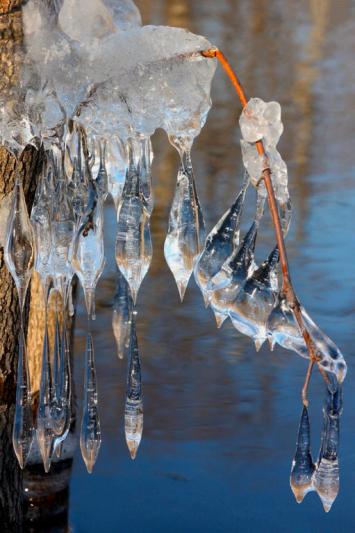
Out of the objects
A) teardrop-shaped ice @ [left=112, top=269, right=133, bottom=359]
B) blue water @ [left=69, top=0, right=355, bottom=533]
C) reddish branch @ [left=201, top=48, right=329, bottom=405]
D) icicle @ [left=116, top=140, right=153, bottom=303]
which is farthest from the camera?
blue water @ [left=69, top=0, right=355, bottom=533]

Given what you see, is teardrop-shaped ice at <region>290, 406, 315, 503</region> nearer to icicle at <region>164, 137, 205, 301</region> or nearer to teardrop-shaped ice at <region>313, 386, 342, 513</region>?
teardrop-shaped ice at <region>313, 386, 342, 513</region>

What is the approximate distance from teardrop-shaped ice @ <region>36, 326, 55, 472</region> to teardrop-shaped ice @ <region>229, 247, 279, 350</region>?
0.45 m

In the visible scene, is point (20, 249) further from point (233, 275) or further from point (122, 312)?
point (233, 275)

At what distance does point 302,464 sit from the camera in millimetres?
1874

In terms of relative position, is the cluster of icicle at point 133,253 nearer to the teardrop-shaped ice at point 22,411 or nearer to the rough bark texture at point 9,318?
the teardrop-shaped ice at point 22,411

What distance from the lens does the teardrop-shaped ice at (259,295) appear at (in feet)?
6.16

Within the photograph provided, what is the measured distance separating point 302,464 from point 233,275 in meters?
0.36

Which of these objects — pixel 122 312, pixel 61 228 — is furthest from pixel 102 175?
pixel 122 312

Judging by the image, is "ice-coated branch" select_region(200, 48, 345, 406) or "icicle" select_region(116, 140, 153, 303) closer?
"ice-coated branch" select_region(200, 48, 345, 406)

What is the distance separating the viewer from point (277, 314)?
1.82 meters

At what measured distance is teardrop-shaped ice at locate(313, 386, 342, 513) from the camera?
1.84m

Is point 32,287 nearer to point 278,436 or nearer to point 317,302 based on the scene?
point 278,436

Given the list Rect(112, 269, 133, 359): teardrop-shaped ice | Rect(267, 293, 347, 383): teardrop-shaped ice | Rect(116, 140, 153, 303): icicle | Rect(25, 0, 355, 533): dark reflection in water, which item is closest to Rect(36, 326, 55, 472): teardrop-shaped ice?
Rect(112, 269, 133, 359): teardrop-shaped ice

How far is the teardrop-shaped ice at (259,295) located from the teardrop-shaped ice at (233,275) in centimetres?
1
